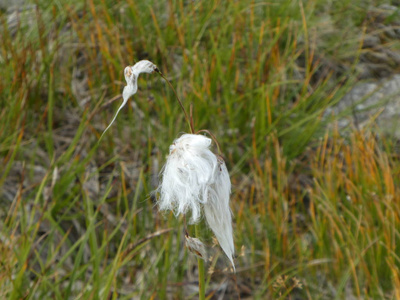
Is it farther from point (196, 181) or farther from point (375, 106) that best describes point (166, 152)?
point (196, 181)

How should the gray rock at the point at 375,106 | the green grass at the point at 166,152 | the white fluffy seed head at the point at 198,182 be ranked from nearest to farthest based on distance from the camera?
the white fluffy seed head at the point at 198,182, the green grass at the point at 166,152, the gray rock at the point at 375,106

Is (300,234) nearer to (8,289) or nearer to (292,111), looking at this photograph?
(292,111)

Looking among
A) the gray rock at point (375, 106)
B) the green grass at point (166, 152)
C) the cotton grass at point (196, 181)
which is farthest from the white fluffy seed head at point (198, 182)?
the gray rock at point (375, 106)

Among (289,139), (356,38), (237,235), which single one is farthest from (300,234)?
(356,38)

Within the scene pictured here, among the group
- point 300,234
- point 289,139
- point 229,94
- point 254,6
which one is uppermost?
point 254,6

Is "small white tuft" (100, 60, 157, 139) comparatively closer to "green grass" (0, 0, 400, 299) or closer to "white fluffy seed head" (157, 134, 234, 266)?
"white fluffy seed head" (157, 134, 234, 266)

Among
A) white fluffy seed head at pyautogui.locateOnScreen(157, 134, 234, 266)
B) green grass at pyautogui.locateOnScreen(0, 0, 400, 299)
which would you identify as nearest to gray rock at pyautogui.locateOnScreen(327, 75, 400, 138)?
green grass at pyautogui.locateOnScreen(0, 0, 400, 299)

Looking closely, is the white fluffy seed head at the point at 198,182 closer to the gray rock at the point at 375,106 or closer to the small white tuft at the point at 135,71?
the small white tuft at the point at 135,71
